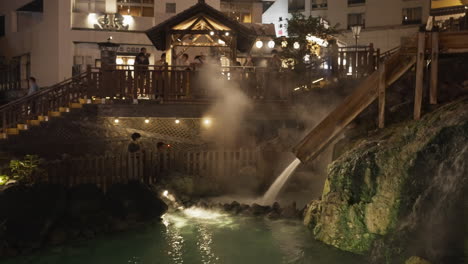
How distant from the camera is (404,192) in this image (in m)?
11.8

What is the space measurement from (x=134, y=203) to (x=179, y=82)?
5.63 metres

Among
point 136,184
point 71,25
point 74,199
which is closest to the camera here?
point 74,199

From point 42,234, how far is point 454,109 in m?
10.7

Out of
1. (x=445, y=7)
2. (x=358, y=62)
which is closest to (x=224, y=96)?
(x=358, y=62)

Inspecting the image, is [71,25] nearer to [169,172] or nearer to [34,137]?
[34,137]

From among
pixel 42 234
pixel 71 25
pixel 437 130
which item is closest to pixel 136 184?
pixel 42 234

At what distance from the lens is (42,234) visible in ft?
45.2

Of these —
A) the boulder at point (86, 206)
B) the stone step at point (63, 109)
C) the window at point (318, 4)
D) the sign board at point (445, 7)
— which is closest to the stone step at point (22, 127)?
the stone step at point (63, 109)

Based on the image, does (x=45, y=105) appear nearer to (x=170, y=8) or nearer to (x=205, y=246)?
(x=205, y=246)

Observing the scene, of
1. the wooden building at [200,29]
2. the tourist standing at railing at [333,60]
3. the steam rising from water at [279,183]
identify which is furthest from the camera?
the wooden building at [200,29]

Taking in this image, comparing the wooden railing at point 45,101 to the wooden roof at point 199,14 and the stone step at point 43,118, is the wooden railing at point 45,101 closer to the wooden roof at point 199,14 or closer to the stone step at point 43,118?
the stone step at point 43,118

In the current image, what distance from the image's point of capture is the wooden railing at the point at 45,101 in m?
19.8

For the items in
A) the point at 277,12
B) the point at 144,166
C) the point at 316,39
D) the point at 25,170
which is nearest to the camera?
the point at 25,170

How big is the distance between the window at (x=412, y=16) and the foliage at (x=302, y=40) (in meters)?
24.3
